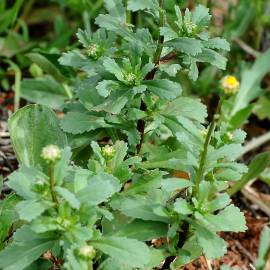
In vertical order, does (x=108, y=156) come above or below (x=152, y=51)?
below

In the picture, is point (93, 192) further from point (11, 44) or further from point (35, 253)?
point (11, 44)

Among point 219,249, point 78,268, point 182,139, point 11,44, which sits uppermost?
point 182,139

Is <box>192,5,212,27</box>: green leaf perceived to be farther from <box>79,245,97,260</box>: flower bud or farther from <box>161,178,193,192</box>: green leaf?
<box>79,245,97,260</box>: flower bud

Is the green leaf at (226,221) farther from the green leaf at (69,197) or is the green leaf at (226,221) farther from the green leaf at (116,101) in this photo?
the green leaf at (116,101)

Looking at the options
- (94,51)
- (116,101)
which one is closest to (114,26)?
(94,51)

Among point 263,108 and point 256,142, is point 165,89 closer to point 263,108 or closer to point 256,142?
point 256,142

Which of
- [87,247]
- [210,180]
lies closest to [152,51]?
[210,180]
